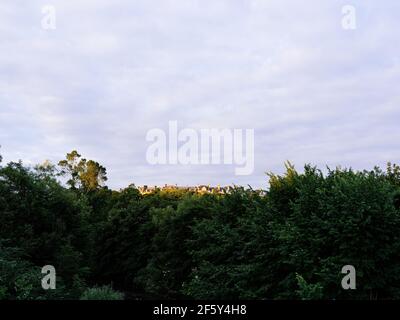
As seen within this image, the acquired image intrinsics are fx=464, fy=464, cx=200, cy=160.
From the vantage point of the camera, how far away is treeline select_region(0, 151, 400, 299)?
21.6m

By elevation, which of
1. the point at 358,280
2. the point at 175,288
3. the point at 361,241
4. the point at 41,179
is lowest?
the point at 175,288

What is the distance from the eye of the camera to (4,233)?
106ft

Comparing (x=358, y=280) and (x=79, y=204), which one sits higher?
(x=79, y=204)

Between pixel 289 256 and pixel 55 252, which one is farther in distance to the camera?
pixel 55 252

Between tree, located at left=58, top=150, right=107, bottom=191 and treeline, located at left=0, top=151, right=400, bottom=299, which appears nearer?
treeline, located at left=0, top=151, right=400, bottom=299

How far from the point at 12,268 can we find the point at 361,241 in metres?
15.5

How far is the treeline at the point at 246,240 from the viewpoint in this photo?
21.6m

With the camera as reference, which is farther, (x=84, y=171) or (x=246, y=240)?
(x=84, y=171)

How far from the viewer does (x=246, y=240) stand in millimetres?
29922

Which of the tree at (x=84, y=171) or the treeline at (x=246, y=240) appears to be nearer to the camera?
the treeline at (x=246, y=240)
